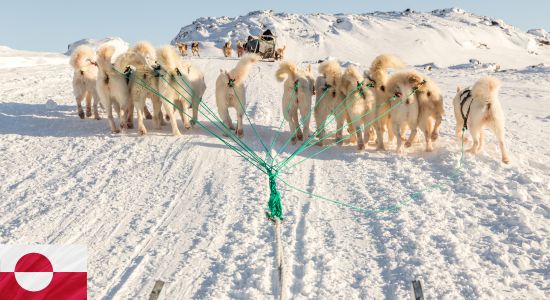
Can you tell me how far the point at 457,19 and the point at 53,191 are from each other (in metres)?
92.0

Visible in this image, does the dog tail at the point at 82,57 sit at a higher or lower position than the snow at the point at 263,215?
higher

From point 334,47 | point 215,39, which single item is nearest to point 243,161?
point 334,47

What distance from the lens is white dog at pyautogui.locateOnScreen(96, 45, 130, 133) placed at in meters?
7.52

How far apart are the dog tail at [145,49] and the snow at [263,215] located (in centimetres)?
129

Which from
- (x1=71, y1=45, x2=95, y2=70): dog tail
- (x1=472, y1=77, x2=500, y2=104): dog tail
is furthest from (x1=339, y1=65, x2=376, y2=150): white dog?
(x1=71, y1=45, x2=95, y2=70): dog tail

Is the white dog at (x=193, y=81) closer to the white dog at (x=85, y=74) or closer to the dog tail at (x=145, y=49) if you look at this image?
the dog tail at (x=145, y=49)

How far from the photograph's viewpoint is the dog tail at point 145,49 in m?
7.85

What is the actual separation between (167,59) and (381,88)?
335 centimetres

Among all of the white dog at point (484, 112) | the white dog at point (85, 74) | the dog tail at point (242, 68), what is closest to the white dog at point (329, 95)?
the dog tail at point (242, 68)

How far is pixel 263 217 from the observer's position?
452 cm

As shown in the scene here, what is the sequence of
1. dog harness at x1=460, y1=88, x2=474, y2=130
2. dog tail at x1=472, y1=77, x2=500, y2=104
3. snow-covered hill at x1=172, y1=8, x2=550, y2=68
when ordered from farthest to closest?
1. snow-covered hill at x1=172, y1=8, x2=550, y2=68
2. dog harness at x1=460, y1=88, x2=474, y2=130
3. dog tail at x1=472, y1=77, x2=500, y2=104

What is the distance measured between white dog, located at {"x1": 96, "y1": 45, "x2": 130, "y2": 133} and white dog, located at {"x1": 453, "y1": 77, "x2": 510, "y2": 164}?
5.28 metres

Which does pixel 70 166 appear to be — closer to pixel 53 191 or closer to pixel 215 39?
pixel 53 191

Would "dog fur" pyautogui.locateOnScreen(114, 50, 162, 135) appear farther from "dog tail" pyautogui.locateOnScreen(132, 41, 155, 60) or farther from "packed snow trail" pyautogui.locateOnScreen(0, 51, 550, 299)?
"packed snow trail" pyautogui.locateOnScreen(0, 51, 550, 299)
